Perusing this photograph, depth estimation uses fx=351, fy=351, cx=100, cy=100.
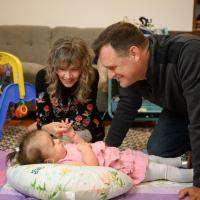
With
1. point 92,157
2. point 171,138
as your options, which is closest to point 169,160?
point 171,138

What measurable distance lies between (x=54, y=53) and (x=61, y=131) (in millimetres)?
414

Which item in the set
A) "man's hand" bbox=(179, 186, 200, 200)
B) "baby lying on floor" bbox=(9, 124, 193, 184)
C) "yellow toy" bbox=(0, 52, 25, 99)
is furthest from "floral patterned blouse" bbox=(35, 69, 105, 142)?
"man's hand" bbox=(179, 186, 200, 200)

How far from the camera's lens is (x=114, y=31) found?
1306 mm

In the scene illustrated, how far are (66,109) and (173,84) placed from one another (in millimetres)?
722

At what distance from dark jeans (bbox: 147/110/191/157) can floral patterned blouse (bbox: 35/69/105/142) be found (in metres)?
0.35

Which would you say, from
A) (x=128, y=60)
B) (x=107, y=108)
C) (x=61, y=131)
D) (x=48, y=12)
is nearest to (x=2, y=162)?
(x=61, y=131)

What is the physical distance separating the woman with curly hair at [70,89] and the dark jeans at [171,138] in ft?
1.14

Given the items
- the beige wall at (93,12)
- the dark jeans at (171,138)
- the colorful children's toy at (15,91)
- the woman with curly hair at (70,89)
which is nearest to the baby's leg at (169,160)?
the dark jeans at (171,138)

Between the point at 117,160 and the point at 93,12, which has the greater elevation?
the point at 93,12

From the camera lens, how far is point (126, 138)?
97.7 inches

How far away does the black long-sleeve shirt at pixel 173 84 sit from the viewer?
4.04 ft

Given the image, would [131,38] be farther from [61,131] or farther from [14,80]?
[14,80]

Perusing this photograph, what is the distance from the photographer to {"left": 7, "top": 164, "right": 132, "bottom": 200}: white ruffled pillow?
1.24 metres

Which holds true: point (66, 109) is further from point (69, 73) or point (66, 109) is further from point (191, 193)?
point (191, 193)
